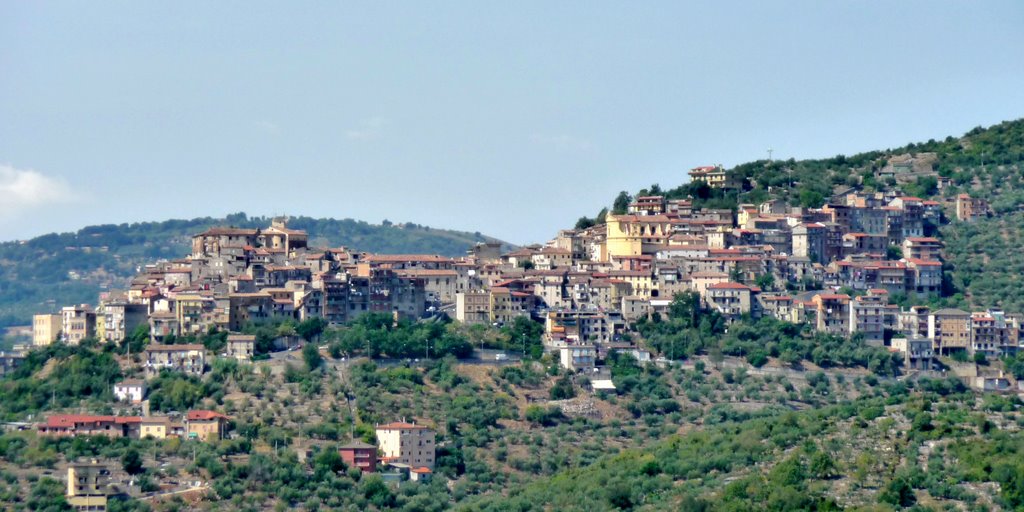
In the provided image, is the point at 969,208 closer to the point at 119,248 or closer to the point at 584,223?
the point at 584,223

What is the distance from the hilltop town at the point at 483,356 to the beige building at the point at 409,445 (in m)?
0.07

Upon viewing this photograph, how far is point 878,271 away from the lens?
80188mm

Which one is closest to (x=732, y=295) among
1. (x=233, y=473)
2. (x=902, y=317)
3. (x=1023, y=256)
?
(x=902, y=317)

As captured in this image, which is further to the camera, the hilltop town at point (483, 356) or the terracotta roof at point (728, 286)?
the terracotta roof at point (728, 286)

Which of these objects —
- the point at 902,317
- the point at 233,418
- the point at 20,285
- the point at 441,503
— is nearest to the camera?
the point at 441,503

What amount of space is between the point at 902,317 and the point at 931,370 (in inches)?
110

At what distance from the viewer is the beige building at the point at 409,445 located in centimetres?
6303

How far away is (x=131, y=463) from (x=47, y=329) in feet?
56.0

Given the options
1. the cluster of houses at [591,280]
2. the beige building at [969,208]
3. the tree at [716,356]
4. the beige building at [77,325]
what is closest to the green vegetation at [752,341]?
the tree at [716,356]

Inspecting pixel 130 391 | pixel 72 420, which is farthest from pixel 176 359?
pixel 72 420

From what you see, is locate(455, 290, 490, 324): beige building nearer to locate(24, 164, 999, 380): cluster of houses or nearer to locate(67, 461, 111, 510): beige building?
locate(24, 164, 999, 380): cluster of houses

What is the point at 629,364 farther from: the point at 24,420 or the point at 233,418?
the point at 24,420

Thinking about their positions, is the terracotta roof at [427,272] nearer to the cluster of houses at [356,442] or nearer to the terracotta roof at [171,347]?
the terracotta roof at [171,347]

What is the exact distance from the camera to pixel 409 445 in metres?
63.3
